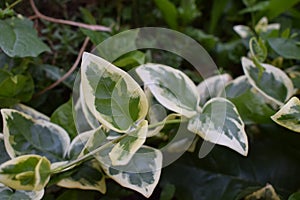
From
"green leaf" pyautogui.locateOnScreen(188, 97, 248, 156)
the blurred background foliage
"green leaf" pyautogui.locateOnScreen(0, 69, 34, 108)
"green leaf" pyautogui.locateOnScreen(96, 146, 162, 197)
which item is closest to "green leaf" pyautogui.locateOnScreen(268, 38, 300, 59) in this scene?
the blurred background foliage

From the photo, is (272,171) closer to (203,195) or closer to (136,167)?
(203,195)

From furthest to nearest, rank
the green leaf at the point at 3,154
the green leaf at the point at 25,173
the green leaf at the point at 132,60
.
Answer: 1. the green leaf at the point at 132,60
2. the green leaf at the point at 3,154
3. the green leaf at the point at 25,173

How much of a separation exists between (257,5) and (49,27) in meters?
0.41

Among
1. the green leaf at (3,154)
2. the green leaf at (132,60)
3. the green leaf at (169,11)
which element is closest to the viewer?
the green leaf at (3,154)

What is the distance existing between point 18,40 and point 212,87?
295 millimetres

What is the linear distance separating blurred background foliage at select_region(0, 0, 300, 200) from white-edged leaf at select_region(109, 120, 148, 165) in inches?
5.0

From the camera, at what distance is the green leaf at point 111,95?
18.9 inches

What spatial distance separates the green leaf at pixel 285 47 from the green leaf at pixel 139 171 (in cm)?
27

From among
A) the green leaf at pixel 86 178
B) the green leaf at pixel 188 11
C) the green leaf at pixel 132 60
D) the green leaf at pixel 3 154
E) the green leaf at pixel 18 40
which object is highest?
the green leaf at pixel 18 40

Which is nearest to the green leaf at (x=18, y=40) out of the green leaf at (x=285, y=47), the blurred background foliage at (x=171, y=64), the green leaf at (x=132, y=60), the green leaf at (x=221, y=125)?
the blurred background foliage at (x=171, y=64)

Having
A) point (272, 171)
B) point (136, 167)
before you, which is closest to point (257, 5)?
point (272, 171)

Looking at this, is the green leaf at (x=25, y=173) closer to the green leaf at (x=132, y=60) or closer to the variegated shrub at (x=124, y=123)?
the variegated shrub at (x=124, y=123)

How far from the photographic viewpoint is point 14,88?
0.61m

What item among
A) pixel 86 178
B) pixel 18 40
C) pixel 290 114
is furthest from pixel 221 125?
pixel 18 40
